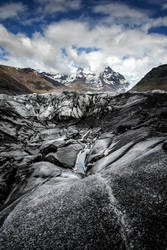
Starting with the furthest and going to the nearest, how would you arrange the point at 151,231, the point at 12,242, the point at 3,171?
the point at 3,171 < the point at 12,242 < the point at 151,231

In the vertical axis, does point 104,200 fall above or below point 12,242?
above

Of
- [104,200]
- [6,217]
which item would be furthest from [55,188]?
[104,200]

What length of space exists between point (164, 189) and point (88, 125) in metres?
29.3

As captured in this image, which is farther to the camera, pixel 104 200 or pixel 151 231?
pixel 104 200

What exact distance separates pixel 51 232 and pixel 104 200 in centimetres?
295

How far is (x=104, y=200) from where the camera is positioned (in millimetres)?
6734

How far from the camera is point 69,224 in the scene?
595cm

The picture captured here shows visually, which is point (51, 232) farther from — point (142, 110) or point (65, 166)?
point (142, 110)

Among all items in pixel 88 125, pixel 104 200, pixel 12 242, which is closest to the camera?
pixel 12 242

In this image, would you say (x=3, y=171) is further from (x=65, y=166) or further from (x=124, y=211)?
(x=124, y=211)

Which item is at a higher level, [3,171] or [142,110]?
[142,110]

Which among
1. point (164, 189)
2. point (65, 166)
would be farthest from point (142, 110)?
point (164, 189)

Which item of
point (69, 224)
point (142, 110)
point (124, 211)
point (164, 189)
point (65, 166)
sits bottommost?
point (65, 166)

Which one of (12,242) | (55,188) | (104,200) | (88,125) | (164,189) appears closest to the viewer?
(12,242)
